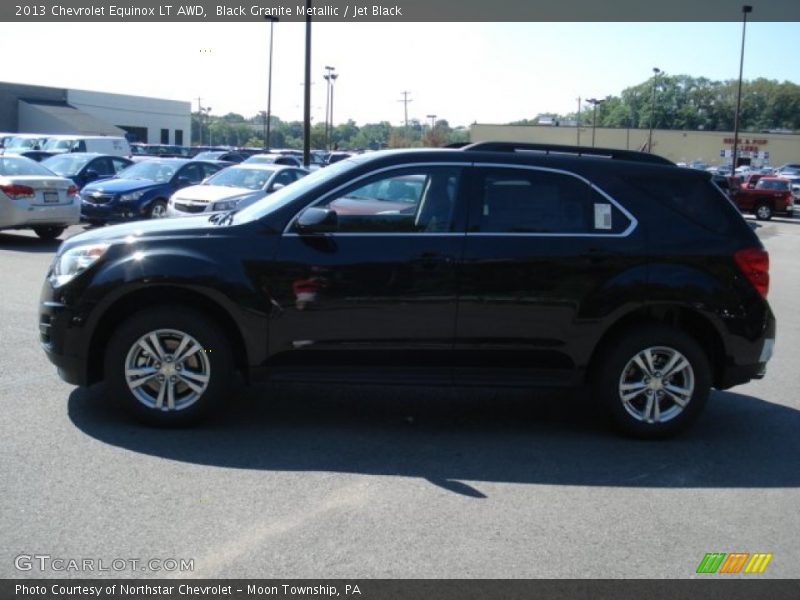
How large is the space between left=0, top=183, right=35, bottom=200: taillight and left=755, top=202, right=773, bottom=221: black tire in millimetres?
29654

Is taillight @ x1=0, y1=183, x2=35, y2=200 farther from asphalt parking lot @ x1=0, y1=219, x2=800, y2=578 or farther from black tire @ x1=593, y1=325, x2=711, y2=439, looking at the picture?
black tire @ x1=593, y1=325, x2=711, y2=439

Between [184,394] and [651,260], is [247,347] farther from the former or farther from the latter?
[651,260]

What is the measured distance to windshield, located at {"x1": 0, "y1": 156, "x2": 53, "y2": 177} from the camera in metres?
15.0

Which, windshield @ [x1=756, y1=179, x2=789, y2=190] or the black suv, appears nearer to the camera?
the black suv

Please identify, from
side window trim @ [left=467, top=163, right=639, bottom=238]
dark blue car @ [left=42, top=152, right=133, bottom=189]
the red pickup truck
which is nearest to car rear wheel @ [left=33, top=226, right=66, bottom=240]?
dark blue car @ [left=42, top=152, right=133, bottom=189]

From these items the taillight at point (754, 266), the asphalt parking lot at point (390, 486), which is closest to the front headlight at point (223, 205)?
the asphalt parking lot at point (390, 486)

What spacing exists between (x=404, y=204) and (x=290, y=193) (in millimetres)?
810

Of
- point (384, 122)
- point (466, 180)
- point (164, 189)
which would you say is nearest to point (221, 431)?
point (466, 180)

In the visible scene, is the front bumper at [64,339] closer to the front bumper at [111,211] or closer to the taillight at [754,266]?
the taillight at [754,266]

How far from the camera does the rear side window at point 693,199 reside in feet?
19.9

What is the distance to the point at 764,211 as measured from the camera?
35.4 m

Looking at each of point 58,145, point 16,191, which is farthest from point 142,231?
point 58,145

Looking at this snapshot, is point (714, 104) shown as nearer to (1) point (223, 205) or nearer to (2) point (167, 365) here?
(1) point (223, 205)

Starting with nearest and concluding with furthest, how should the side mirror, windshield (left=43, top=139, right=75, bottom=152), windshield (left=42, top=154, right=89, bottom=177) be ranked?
the side mirror
windshield (left=42, top=154, right=89, bottom=177)
windshield (left=43, top=139, right=75, bottom=152)
